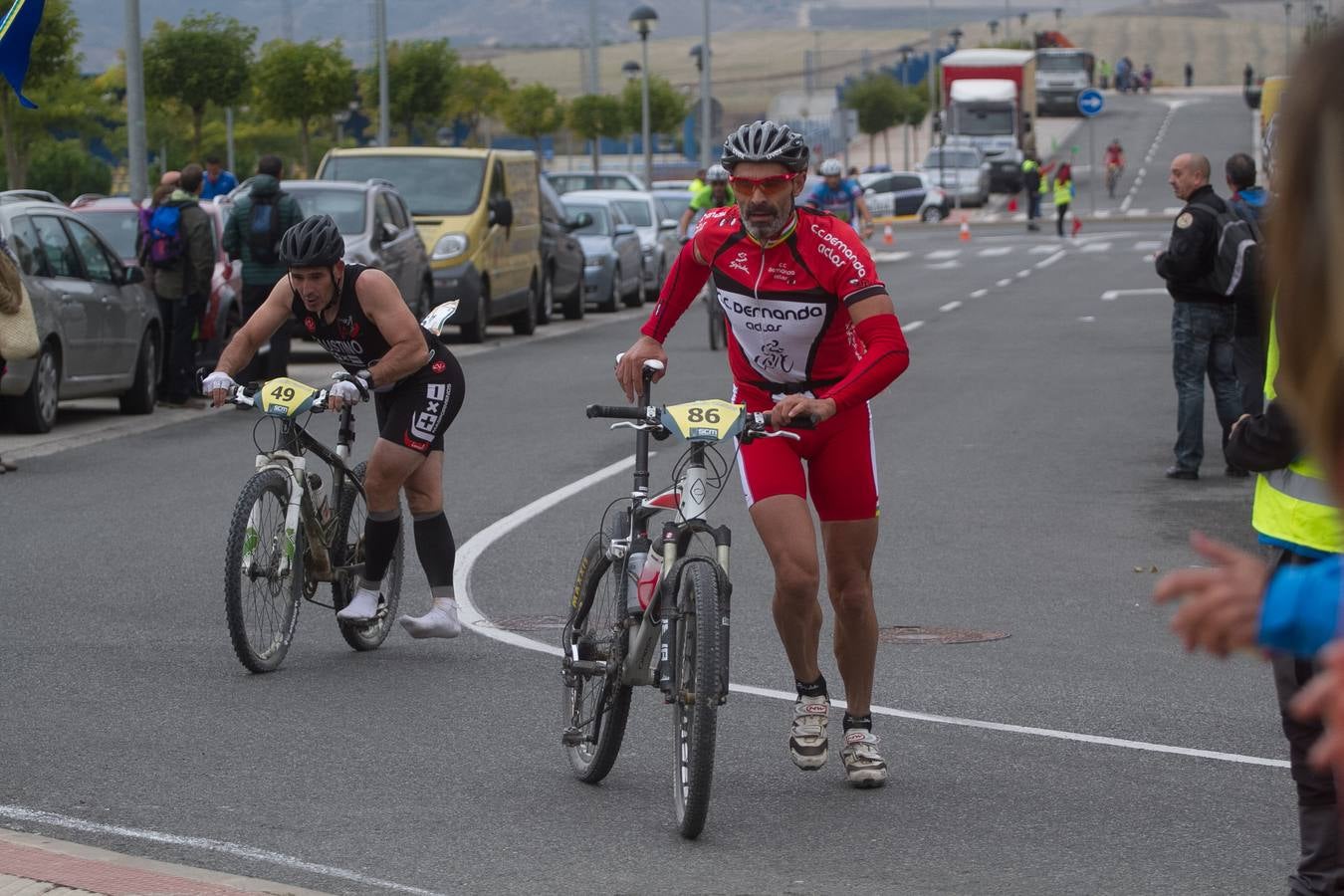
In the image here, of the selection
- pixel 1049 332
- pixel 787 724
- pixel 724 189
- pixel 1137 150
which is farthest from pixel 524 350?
pixel 1137 150

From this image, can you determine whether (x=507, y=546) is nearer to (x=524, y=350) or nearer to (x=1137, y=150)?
(x=524, y=350)

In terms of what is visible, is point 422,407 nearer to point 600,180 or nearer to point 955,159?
point 600,180

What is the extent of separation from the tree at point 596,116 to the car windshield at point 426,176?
3887cm

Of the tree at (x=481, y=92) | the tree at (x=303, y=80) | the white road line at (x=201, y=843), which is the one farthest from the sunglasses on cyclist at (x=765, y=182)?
the tree at (x=481, y=92)

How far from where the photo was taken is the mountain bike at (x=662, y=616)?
5.82 metres

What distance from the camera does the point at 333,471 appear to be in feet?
28.1

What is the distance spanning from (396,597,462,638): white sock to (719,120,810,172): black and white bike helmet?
103 inches

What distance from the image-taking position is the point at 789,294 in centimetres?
646

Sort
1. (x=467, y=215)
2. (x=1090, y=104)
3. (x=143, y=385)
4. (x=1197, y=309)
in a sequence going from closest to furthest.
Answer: (x=1197, y=309) < (x=143, y=385) < (x=467, y=215) < (x=1090, y=104)

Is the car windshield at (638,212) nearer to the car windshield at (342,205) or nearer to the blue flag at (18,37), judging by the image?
the car windshield at (342,205)

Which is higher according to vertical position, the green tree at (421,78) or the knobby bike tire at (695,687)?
the green tree at (421,78)

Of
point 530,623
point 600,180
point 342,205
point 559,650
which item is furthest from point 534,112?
point 559,650

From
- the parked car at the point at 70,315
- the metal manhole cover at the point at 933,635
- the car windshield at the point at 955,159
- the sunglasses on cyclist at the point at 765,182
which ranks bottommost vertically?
the metal manhole cover at the point at 933,635

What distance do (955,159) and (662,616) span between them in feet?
225
